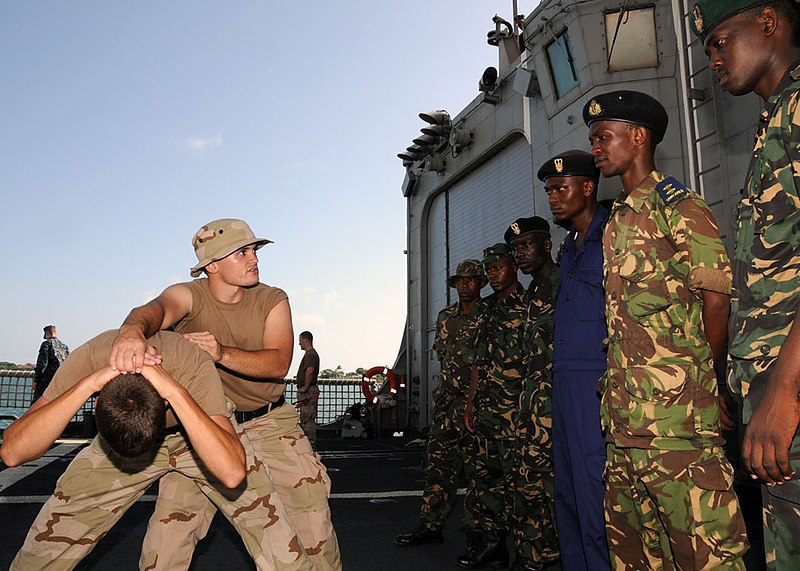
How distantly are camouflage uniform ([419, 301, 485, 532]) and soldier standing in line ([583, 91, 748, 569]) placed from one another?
1.85 meters

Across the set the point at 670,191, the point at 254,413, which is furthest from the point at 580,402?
the point at 254,413

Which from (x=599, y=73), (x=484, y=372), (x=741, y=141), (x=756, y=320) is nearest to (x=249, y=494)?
(x=756, y=320)

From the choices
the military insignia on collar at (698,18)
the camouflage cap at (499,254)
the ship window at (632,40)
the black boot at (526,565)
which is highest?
the ship window at (632,40)

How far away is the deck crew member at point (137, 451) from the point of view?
1.83m

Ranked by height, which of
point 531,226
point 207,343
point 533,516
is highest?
point 531,226

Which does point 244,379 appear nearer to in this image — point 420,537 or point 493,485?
point 493,485

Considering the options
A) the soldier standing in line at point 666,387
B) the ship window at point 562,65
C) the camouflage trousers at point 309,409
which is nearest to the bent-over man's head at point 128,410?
the soldier standing in line at point 666,387

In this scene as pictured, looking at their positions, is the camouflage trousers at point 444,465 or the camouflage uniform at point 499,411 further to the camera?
the camouflage trousers at point 444,465

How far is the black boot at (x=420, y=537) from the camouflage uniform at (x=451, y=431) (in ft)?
0.12

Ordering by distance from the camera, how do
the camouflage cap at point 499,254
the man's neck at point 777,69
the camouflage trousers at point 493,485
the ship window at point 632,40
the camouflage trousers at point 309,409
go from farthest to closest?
the camouflage trousers at point 309,409
the ship window at point 632,40
the camouflage cap at point 499,254
the camouflage trousers at point 493,485
the man's neck at point 777,69

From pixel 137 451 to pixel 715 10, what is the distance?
2.07 meters

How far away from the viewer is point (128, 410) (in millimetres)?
1825

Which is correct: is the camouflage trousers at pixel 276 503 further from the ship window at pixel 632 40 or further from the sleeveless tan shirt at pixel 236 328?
the ship window at pixel 632 40

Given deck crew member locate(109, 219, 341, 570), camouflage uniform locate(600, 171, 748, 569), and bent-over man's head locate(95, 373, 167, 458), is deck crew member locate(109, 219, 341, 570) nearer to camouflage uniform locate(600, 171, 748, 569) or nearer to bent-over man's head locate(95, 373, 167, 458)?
bent-over man's head locate(95, 373, 167, 458)
